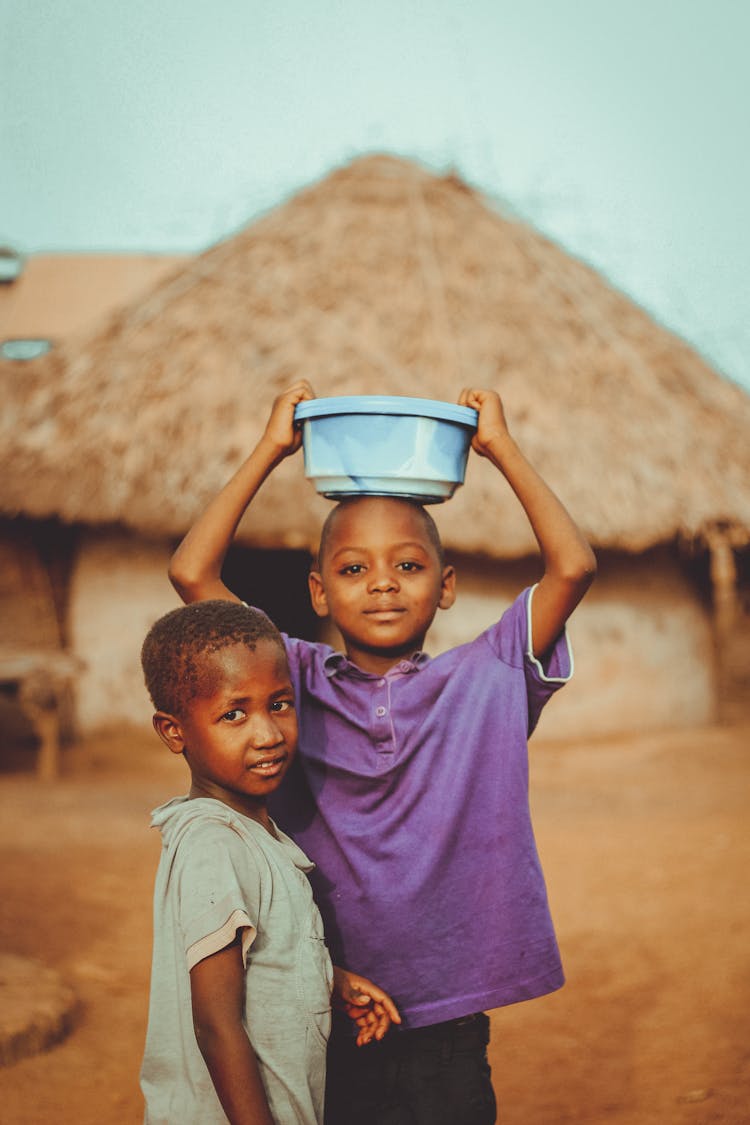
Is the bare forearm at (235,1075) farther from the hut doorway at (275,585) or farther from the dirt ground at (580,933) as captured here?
the hut doorway at (275,585)

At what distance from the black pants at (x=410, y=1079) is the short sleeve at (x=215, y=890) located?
1.16 ft

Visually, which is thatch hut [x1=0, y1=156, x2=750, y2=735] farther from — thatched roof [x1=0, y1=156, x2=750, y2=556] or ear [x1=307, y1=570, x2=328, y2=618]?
ear [x1=307, y1=570, x2=328, y2=618]

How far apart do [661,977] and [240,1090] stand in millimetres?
2620

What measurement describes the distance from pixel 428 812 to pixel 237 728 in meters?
0.34

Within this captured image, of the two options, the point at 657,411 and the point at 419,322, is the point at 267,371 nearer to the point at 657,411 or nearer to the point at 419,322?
the point at 419,322

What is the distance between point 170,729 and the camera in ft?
5.34

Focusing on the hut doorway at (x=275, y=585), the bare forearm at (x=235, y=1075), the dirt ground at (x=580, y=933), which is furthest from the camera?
the hut doorway at (x=275, y=585)

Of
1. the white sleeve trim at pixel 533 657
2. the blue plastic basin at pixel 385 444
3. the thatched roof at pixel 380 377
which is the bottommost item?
the white sleeve trim at pixel 533 657

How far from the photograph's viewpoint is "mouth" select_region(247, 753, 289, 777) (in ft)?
5.16

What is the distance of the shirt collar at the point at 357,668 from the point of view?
1.80m

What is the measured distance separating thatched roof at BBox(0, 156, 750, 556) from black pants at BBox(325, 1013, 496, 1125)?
17.6ft

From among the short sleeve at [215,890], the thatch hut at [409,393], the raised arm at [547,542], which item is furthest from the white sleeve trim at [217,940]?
the thatch hut at [409,393]

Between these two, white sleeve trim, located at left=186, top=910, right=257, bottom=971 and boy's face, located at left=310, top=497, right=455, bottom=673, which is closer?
white sleeve trim, located at left=186, top=910, right=257, bottom=971

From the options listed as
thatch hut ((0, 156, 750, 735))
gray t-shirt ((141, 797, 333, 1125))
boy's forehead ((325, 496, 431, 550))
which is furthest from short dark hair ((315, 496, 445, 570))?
thatch hut ((0, 156, 750, 735))
